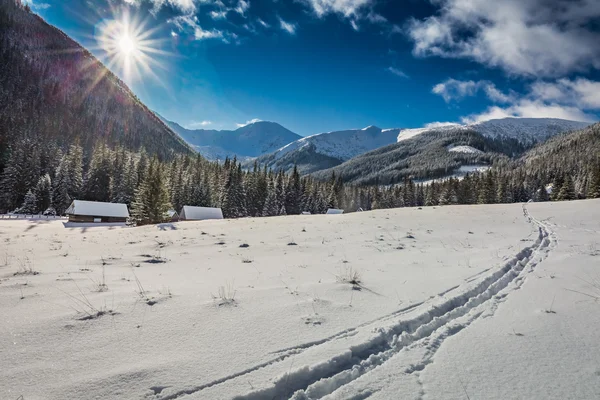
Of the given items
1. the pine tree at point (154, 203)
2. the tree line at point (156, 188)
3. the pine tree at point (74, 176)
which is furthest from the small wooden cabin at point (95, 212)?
the pine tree at point (74, 176)

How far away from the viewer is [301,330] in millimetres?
4238

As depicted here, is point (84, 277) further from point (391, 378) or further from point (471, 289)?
point (471, 289)

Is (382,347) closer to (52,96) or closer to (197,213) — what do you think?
(197,213)

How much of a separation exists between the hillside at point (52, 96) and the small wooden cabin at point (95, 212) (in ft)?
285

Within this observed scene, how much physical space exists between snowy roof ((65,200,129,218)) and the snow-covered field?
167 feet

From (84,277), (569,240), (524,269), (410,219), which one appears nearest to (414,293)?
(524,269)

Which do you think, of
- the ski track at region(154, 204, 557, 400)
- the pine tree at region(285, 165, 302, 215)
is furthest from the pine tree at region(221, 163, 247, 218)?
the ski track at region(154, 204, 557, 400)

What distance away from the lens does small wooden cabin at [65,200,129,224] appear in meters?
49.0

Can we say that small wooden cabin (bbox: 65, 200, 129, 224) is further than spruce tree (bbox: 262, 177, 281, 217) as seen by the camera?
No

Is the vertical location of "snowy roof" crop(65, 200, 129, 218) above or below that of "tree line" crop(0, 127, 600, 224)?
below

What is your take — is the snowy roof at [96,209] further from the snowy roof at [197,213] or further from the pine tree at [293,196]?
the pine tree at [293,196]

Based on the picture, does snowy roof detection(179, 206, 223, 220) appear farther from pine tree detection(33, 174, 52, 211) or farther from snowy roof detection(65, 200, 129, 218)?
pine tree detection(33, 174, 52, 211)

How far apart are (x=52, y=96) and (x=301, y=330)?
703 ft

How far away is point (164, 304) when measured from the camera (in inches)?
202
